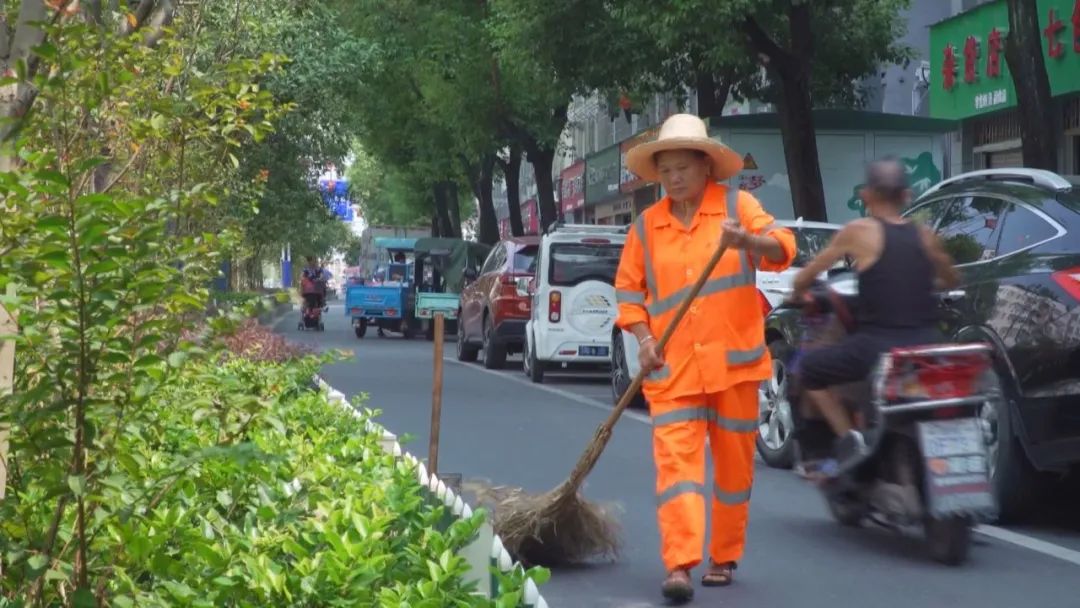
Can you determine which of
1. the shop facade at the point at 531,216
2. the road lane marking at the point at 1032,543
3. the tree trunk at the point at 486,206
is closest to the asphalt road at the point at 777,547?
the road lane marking at the point at 1032,543

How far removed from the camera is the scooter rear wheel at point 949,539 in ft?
24.7

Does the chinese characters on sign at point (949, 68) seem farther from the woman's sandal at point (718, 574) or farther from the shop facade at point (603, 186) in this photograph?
the woman's sandal at point (718, 574)

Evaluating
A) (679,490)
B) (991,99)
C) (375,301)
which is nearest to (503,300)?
(991,99)

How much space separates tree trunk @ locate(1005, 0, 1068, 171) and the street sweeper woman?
10436 mm

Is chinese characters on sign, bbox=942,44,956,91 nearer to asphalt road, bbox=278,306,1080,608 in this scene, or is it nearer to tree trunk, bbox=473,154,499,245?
asphalt road, bbox=278,306,1080,608

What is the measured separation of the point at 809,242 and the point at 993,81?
36.5 ft

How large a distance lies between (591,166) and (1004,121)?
2525 cm

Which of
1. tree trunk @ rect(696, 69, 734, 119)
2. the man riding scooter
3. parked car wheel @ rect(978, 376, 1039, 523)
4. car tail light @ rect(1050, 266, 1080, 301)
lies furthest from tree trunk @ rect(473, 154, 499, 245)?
the man riding scooter

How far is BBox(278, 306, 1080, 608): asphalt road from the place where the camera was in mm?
7074

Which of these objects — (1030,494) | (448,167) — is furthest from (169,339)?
(448,167)

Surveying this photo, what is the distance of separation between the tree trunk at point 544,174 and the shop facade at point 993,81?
12.3 meters

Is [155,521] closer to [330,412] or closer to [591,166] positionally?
[330,412]

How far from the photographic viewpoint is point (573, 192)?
178ft

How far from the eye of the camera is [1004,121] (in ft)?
82.4
